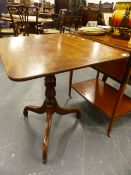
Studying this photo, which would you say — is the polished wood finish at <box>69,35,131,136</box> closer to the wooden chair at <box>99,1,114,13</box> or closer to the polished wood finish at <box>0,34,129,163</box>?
the polished wood finish at <box>0,34,129,163</box>

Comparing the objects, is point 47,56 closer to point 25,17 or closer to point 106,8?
point 25,17

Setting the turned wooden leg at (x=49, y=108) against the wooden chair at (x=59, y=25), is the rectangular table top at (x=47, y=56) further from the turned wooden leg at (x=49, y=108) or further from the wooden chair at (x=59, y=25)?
the wooden chair at (x=59, y=25)

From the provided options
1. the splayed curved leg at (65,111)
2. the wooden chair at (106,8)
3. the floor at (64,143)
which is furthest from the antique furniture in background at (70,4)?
the splayed curved leg at (65,111)

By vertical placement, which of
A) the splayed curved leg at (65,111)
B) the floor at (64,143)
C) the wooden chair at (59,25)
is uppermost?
the wooden chair at (59,25)

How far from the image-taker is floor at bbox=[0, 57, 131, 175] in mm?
1229

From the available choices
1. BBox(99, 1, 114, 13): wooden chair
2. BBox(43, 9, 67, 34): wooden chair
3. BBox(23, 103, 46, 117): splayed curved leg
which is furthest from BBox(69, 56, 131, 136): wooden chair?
BBox(99, 1, 114, 13): wooden chair

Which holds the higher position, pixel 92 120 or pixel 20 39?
pixel 20 39

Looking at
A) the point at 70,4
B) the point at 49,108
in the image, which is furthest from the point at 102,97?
the point at 70,4

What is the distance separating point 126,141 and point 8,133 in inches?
41.6

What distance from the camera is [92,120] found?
1.72 metres

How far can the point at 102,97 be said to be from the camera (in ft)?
5.74

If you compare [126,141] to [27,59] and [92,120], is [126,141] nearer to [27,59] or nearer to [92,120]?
[92,120]

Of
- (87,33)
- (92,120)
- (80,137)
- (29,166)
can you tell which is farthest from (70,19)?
(29,166)

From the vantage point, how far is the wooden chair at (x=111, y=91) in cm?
130
